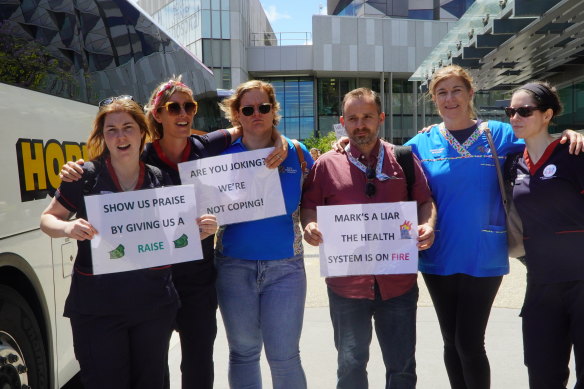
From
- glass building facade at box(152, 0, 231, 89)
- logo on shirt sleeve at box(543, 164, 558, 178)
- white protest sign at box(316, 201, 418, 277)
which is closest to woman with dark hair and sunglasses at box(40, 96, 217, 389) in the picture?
white protest sign at box(316, 201, 418, 277)

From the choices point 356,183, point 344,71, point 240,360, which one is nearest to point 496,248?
point 356,183

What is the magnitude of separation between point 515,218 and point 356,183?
0.94 metres

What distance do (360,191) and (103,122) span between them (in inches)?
56.4

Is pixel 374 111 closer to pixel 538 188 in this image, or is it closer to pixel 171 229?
pixel 538 188

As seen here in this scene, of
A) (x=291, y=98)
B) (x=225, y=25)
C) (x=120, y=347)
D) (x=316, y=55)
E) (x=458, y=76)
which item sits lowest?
(x=120, y=347)

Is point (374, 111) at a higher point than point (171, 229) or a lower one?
higher

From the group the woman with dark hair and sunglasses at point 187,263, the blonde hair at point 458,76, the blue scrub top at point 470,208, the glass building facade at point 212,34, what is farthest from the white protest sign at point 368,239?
the glass building facade at point 212,34

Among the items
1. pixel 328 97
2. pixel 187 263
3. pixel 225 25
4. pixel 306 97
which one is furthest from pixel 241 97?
pixel 328 97

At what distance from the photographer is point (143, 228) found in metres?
2.63

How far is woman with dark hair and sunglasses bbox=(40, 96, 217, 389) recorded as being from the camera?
244 cm

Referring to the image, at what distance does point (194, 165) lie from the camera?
2.85m

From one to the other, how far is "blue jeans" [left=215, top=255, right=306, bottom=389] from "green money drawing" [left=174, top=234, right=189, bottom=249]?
387 millimetres

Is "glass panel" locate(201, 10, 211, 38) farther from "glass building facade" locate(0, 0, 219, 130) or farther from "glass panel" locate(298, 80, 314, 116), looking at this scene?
"glass building facade" locate(0, 0, 219, 130)

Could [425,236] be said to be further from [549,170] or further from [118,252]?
[118,252]
